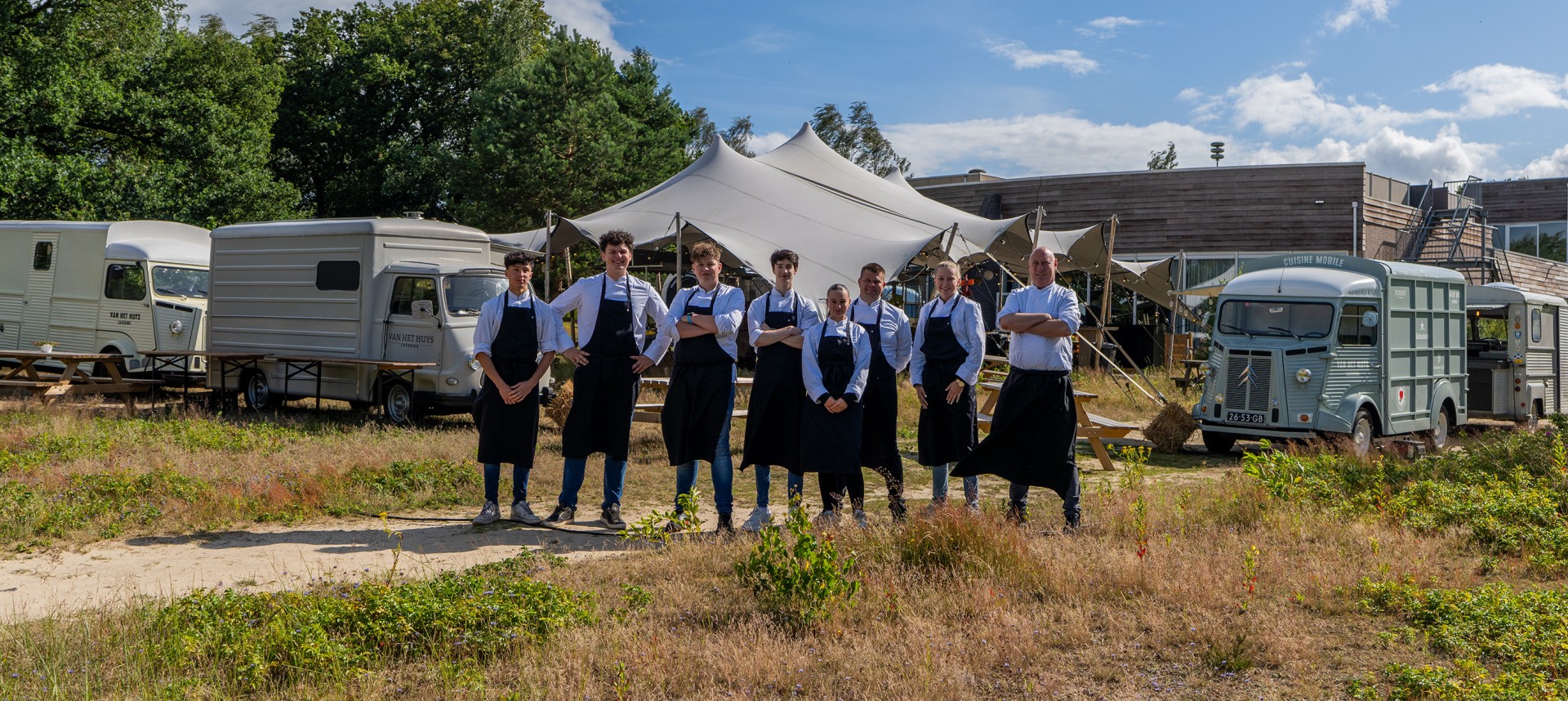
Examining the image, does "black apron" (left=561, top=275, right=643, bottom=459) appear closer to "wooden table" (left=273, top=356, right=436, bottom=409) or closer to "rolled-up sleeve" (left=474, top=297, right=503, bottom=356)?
"rolled-up sleeve" (left=474, top=297, right=503, bottom=356)

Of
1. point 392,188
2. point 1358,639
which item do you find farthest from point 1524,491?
point 392,188

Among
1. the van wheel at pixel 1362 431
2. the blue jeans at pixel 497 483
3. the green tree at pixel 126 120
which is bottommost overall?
the blue jeans at pixel 497 483

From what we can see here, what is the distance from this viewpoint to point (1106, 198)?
1174 inches

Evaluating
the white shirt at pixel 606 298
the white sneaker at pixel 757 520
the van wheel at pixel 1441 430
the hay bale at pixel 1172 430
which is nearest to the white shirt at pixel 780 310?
the white shirt at pixel 606 298

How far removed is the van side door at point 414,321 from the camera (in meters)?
13.1

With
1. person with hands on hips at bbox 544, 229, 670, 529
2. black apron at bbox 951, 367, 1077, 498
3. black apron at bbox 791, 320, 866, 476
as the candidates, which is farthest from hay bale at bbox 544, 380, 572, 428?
black apron at bbox 951, 367, 1077, 498

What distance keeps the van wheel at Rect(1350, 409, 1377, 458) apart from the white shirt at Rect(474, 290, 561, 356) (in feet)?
27.2

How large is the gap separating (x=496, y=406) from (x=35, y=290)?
13635mm

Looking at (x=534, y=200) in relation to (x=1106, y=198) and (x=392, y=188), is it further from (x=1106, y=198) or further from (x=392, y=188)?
(x=1106, y=198)

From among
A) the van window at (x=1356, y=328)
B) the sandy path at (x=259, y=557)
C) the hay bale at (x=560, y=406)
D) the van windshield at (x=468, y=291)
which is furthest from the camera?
the van windshield at (x=468, y=291)

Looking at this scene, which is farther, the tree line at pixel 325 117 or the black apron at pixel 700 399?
the tree line at pixel 325 117

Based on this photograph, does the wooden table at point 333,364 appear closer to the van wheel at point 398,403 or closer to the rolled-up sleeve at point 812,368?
Answer: the van wheel at point 398,403

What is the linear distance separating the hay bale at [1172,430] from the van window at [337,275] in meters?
9.43

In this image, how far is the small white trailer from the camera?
13148mm
